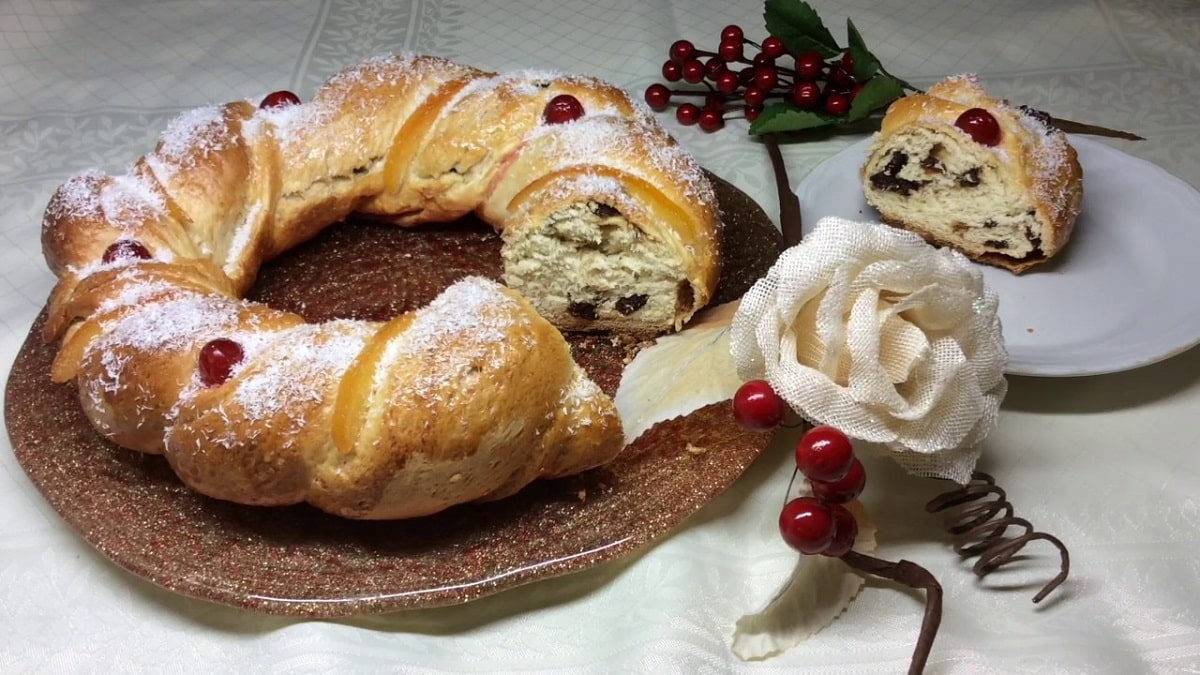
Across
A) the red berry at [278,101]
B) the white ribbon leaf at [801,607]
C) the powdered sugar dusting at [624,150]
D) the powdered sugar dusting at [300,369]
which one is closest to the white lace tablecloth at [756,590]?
the white ribbon leaf at [801,607]

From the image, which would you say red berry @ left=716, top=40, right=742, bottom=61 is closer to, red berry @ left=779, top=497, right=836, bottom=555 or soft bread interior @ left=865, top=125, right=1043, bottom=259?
soft bread interior @ left=865, top=125, right=1043, bottom=259

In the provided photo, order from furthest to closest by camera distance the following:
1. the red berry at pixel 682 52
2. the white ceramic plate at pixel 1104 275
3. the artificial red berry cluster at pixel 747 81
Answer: the red berry at pixel 682 52 < the artificial red berry cluster at pixel 747 81 < the white ceramic plate at pixel 1104 275

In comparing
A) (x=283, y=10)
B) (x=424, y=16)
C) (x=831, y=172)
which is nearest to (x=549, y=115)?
(x=831, y=172)

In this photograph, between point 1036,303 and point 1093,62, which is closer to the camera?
point 1036,303

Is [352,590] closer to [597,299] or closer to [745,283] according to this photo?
[597,299]

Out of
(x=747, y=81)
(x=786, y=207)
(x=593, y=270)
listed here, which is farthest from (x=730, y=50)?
(x=593, y=270)

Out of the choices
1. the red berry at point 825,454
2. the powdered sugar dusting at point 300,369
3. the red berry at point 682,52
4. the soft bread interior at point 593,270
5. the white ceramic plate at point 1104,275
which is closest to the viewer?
the red berry at point 825,454

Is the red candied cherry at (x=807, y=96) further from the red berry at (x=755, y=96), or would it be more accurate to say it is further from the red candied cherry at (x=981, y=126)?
the red candied cherry at (x=981, y=126)
